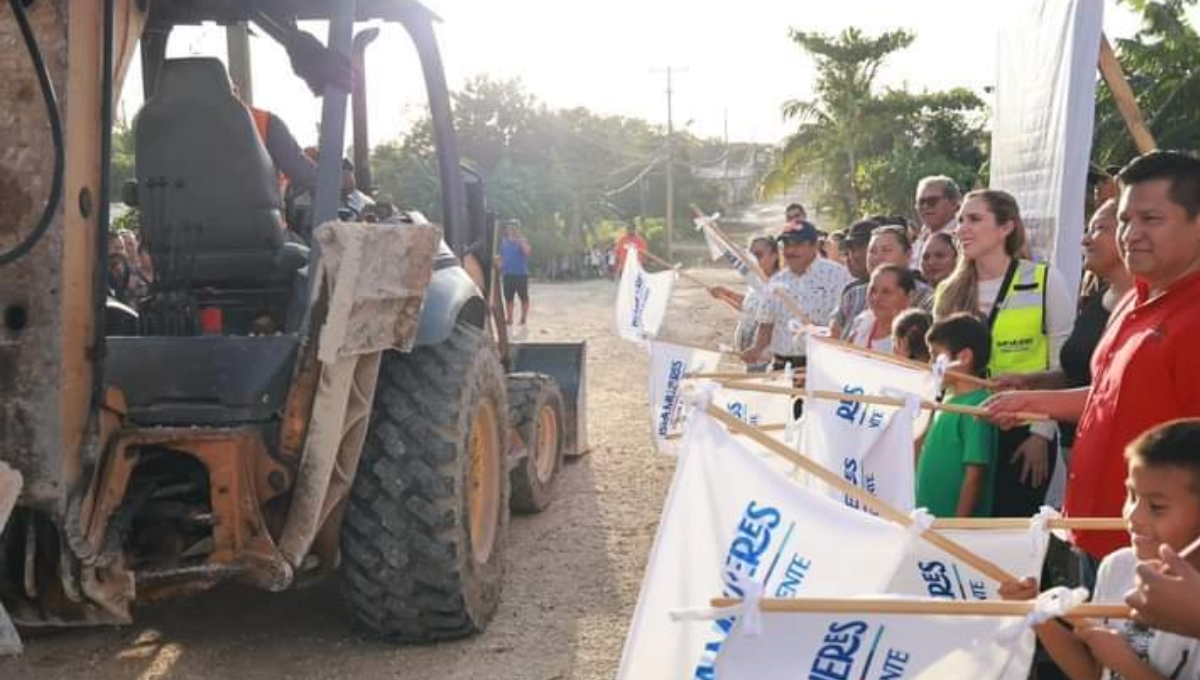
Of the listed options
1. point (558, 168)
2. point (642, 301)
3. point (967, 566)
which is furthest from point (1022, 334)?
point (558, 168)

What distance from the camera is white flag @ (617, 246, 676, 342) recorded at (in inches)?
354

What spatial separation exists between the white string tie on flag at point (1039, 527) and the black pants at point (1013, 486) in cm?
138

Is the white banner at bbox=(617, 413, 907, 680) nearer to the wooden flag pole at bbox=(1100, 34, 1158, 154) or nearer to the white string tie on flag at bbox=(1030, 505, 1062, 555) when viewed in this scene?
the white string tie on flag at bbox=(1030, 505, 1062, 555)

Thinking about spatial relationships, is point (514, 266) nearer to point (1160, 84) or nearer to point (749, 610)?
point (1160, 84)

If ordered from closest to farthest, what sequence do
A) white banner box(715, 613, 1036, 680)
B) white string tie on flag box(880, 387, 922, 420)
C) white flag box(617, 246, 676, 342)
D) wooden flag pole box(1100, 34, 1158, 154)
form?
white banner box(715, 613, 1036, 680) < white string tie on flag box(880, 387, 922, 420) < wooden flag pole box(1100, 34, 1158, 154) < white flag box(617, 246, 676, 342)

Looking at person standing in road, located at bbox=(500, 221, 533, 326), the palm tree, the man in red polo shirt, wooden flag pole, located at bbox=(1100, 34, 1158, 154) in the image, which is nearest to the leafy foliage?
the palm tree

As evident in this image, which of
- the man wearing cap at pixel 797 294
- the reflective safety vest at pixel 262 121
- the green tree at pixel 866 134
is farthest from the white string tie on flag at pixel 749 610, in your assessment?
the green tree at pixel 866 134

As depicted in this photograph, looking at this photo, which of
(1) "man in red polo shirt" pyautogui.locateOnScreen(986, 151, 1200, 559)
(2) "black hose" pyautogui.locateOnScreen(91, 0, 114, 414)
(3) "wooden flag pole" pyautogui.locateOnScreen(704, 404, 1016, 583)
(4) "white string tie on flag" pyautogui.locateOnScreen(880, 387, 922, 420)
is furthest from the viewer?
(4) "white string tie on flag" pyautogui.locateOnScreen(880, 387, 922, 420)

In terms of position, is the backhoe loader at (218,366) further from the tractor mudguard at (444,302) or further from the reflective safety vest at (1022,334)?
the reflective safety vest at (1022,334)

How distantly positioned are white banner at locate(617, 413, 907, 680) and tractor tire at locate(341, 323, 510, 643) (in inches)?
66.0

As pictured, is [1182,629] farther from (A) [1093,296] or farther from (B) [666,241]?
(B) [666,241]

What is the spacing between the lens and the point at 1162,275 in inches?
107

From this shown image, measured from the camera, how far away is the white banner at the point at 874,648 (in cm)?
205

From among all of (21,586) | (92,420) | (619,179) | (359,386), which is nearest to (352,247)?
(359,386)
